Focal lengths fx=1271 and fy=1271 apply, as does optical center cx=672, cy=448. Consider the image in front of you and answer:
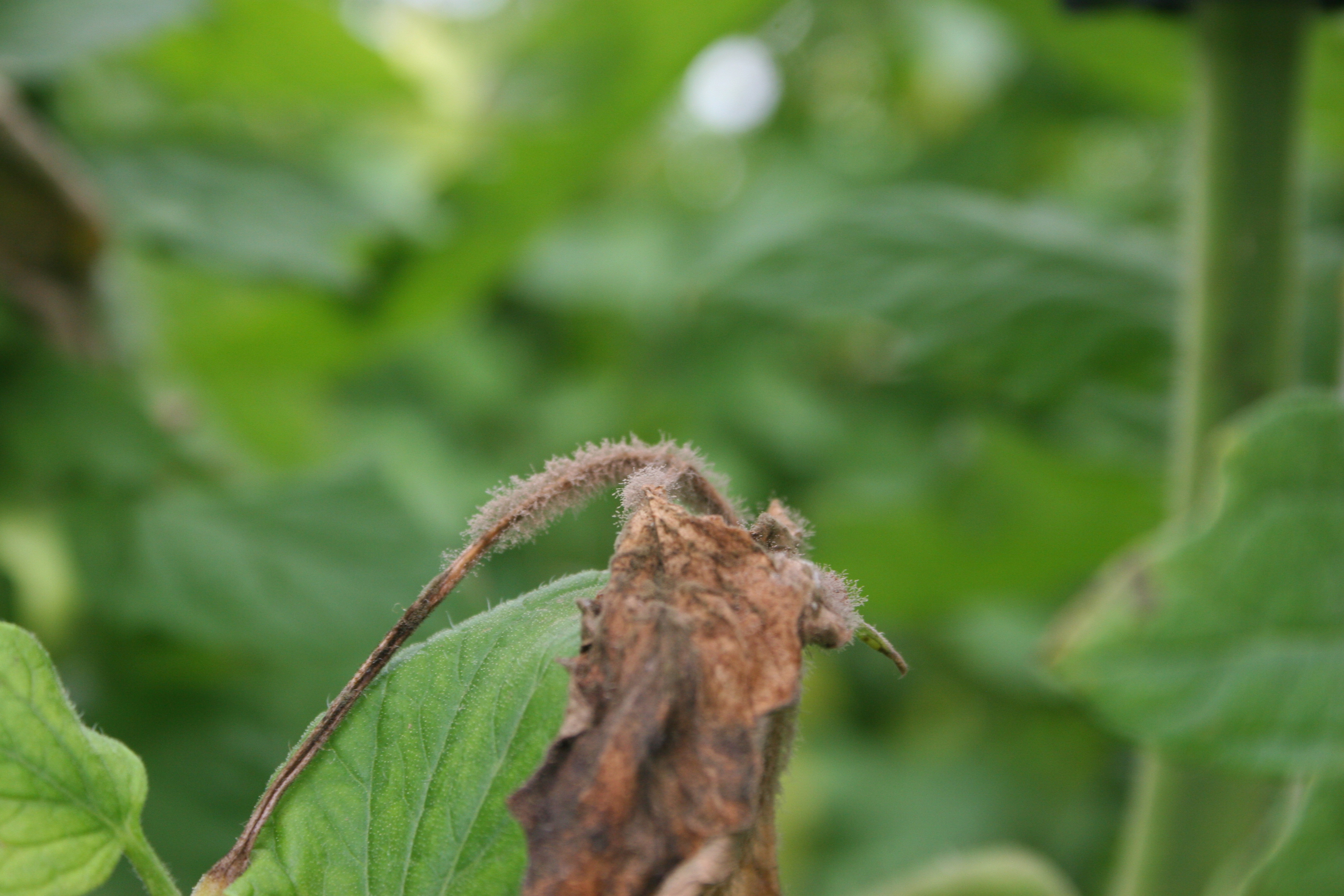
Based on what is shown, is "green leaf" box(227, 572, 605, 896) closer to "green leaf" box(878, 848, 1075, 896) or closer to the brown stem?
the brown stem

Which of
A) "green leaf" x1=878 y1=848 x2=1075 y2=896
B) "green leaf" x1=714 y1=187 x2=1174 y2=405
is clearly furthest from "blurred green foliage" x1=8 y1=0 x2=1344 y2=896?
"green leaf" x1=878 y1=848 x2=1075 y2=896

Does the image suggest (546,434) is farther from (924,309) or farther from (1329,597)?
(1329,597)

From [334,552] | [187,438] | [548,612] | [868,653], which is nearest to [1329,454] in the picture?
[548,612]

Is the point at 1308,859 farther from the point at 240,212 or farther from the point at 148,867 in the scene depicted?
the point at 240,212

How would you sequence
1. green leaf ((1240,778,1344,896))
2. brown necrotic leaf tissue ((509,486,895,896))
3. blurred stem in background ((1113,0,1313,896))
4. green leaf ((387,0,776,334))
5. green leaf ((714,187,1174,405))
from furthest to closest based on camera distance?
green leaf ((387,0,776,334)), green leaf ((714,187,1174,405)), blurred stem in background ((1113,0,1313,896)), green leaf ((1240,778,1344,896)), brown necrotic leaf tissue ((509,486,895,896))

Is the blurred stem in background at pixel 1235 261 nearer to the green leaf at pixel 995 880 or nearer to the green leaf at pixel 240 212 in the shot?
the green leaf at pixel 995 880

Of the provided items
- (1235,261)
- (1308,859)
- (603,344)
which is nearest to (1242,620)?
(1308,859)
